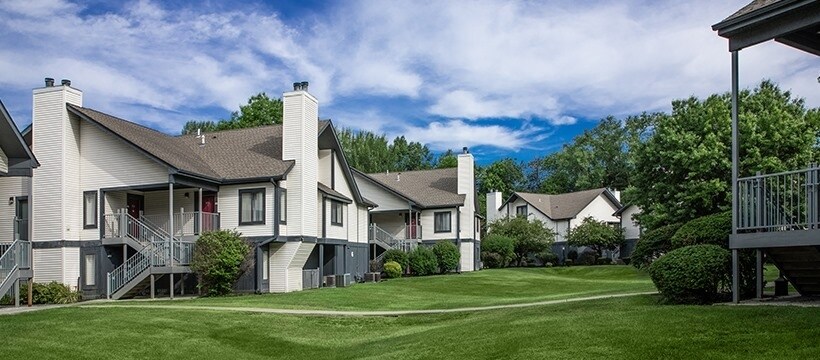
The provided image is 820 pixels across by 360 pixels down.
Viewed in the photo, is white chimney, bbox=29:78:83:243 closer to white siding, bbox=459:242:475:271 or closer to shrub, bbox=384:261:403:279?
Result: shrub, bbox=384:261:403:279

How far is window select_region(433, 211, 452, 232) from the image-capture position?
180 ft

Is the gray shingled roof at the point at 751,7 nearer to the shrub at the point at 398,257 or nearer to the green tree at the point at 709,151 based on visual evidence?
the green tree at the point at 709,151

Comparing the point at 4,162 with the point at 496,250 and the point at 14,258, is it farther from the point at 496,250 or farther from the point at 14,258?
the point at 496,250

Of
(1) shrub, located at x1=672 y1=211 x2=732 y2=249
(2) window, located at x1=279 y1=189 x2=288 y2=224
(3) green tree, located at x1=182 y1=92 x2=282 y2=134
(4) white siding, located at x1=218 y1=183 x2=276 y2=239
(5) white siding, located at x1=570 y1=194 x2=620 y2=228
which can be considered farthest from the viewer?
(5) white siding, located at x1=570 y1=194 x2=620 y2=228

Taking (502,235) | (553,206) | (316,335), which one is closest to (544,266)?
(502,235)

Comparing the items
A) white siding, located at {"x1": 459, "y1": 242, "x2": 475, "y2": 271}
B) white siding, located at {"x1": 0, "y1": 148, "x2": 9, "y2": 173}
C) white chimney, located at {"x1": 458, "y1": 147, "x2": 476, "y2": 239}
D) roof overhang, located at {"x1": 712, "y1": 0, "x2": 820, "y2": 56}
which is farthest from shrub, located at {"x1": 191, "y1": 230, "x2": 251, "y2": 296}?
white siding, located at {"x1": 459, "y1": 242, "x2": 475, "y2": 271}

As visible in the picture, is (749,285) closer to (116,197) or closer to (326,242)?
(326,242)

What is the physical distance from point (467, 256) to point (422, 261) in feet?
28.4

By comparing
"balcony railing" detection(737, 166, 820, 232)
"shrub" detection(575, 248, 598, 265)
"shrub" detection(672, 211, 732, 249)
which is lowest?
"shrub" detection(575, 248, 598, 265)

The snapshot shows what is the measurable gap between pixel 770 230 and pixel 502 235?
49126 millimetres

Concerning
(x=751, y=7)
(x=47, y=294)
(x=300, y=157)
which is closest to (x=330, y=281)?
(x=300, y=157)

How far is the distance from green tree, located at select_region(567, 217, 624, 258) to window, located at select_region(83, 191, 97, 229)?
4240 cm

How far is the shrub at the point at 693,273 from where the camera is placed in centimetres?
1540

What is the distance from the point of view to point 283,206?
1363 inches
